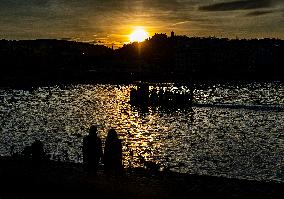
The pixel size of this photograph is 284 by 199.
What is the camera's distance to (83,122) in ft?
237

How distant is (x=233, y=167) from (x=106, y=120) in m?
43.3

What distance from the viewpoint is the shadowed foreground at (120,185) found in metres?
15.6

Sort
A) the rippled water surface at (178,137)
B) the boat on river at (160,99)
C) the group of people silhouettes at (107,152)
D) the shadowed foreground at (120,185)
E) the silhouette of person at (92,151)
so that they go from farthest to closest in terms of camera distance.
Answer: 1. the boat on river at (160,99)
2. the rippled water surface at (178,137)
3. the silhouette of person at (92,151)
4. the group of people silhouettes at (107,152)
5. the shadowed foreground at (120,185)

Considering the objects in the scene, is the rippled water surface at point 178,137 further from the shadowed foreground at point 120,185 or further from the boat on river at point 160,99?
the shadowed foreground at point 120,185

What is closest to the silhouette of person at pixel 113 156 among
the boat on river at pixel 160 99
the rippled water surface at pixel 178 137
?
the rippled water surface at pixel 178 137

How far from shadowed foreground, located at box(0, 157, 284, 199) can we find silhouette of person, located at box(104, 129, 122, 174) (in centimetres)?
40

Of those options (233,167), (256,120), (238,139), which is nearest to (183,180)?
(233,167)

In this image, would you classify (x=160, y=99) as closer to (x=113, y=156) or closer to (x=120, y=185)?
(x=113, y=156)

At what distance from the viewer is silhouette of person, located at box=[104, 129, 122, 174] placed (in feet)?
59.1

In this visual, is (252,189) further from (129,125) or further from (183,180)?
(129,125)

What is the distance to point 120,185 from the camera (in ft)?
54.3

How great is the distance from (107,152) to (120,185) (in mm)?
2000

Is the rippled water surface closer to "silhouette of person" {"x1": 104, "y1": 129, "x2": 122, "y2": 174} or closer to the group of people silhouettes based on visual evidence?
the group of people silhouettes

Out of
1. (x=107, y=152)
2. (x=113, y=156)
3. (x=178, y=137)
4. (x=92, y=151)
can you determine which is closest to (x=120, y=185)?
(x=113, y=156)
